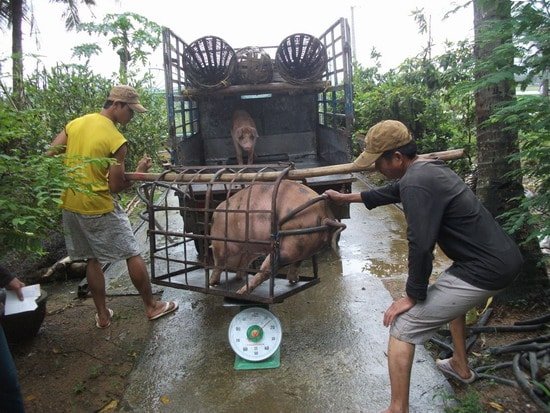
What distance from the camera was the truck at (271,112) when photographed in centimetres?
589

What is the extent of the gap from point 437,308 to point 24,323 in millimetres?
3221

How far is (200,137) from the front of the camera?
7.18 metres

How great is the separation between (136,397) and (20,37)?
495 inches

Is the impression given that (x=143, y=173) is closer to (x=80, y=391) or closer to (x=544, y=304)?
(x=80, y=391)

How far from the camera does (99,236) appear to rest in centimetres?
368

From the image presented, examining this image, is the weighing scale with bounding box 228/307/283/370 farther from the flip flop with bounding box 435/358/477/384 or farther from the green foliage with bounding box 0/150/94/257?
the green foliage with bounding box 0/150/94/257

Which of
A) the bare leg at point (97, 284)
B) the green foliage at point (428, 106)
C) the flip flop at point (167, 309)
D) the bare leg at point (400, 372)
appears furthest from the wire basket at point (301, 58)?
the bare leg at point (400, 372)

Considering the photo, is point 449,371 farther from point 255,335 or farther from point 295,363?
point 255,335

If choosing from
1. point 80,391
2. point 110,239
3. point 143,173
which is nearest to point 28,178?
point 143,173

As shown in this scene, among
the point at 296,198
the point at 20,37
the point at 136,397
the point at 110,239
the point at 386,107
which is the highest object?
the point at 20,37

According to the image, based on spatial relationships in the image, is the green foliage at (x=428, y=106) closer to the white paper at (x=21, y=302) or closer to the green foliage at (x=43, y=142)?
the green foliage at (x=43, y=142)

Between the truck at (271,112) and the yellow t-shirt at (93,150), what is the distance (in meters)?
2.13

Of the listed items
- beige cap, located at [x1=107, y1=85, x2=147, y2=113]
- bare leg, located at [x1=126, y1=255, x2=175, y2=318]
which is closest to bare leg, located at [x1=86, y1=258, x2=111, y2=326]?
bare leg, located at [x1=126, y1=255, x2=175, y2=318]

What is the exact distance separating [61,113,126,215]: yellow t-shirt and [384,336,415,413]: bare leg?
2539mm
